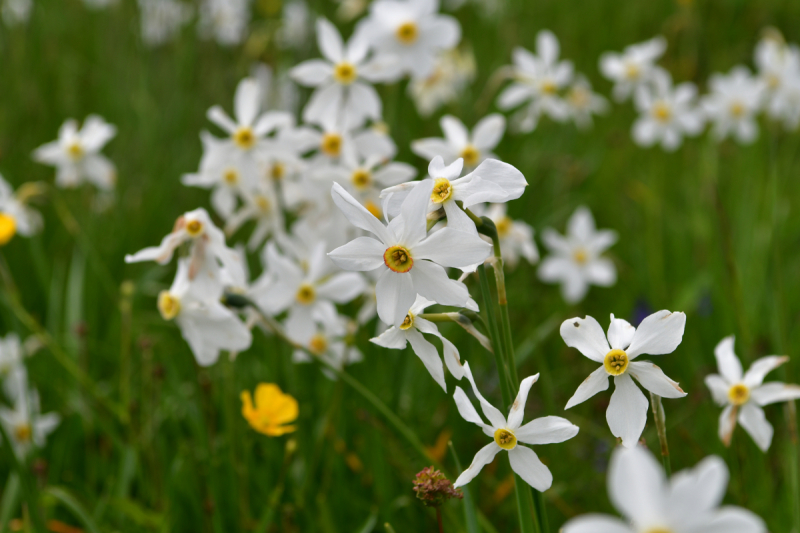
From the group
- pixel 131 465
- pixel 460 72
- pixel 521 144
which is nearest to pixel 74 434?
pixel 131 465

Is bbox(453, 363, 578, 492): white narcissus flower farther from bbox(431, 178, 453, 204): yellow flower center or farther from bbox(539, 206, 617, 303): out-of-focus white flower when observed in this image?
bbox(539, 206, 617, 303): out-of-focus white flower

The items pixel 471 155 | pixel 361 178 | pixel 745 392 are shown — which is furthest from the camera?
Answer: pixel 471 155

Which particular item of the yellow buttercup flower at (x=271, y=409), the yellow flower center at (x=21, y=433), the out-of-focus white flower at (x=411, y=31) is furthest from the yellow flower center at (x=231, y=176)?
the yellow flower center at (x=21, y=433)

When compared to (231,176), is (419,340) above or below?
below

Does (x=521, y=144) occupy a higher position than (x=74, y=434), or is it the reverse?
(x=521, y=144)

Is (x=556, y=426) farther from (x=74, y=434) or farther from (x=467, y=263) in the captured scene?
(x=74, y=434)

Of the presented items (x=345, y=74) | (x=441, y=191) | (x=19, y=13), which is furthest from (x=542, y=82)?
(x=19, y=13)

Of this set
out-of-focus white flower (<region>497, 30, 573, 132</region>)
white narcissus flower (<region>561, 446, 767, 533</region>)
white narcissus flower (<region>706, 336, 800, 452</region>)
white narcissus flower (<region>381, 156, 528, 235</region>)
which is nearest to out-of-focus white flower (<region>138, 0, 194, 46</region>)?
out-of-focus white flower (<region>497, 30, 573, 132</region>)

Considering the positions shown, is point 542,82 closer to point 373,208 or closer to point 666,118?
point 666,118
